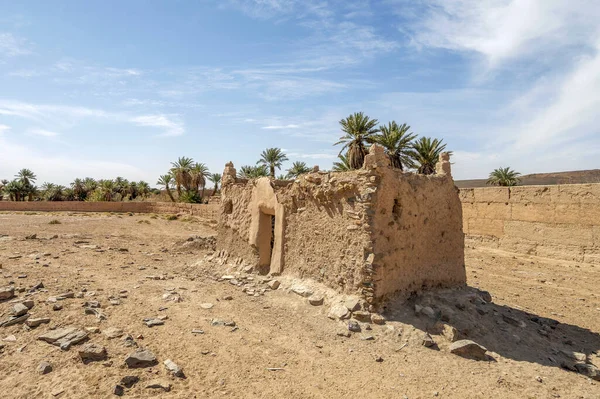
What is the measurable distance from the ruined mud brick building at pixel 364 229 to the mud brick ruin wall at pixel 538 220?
674 cm

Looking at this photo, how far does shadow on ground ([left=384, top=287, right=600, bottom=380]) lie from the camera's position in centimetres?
527

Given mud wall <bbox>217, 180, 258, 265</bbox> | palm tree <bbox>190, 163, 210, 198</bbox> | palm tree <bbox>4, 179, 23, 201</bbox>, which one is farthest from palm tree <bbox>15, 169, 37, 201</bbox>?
mud wall <bbox>217, 180, 258, 265</bbox>

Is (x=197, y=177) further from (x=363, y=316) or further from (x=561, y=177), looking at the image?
(x=561, y=177)

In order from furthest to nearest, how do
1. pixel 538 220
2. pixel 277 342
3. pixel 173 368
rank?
pixel 538 220, pixel 277 342, pixel 173 368

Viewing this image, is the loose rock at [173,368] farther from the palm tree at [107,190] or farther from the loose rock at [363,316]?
the palm tree at [107,190]

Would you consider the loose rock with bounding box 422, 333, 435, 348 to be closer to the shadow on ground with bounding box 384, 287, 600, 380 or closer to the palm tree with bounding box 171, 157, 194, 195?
the shadow on ground with bounding box 384, 287, 600, 380

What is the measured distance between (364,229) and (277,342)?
7.69ft

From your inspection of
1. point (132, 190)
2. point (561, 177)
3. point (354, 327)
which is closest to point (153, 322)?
point (354, 327)

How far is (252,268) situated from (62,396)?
5013mm

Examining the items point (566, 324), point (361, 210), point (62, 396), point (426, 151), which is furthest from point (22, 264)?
point (426, 151)

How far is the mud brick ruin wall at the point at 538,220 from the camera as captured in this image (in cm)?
1126

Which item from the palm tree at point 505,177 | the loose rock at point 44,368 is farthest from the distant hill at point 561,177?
the loose rock at point 44,368

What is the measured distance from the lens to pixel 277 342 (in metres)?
5.13

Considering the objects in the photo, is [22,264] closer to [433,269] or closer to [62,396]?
[62,396]
